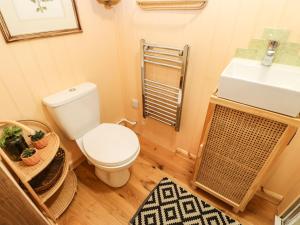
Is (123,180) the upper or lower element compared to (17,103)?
lower

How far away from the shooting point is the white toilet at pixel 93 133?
1171 mm

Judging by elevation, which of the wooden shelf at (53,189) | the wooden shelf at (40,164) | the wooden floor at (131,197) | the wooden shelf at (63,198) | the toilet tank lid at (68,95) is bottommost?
the wooden floor at (131,197)

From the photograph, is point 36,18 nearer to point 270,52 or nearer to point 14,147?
point 14,147

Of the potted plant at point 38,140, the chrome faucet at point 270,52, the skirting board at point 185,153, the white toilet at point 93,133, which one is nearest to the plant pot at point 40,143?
the potted plant at point 38,140

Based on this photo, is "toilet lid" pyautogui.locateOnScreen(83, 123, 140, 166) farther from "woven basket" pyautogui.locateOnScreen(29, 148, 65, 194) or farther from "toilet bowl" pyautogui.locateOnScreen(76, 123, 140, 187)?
"woven basket" pyautogui.locateOnScreen(29, 148, 65, 194)

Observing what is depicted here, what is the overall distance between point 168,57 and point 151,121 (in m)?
0.72

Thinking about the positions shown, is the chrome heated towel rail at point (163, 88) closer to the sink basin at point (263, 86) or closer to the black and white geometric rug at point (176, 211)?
the sink basin at point (263, 86)

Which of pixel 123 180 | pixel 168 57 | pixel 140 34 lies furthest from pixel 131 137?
pixel 140 34

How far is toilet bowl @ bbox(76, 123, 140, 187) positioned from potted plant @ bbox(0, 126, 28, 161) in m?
0.39

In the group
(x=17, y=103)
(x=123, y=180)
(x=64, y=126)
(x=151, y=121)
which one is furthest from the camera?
(x=151, y=121)

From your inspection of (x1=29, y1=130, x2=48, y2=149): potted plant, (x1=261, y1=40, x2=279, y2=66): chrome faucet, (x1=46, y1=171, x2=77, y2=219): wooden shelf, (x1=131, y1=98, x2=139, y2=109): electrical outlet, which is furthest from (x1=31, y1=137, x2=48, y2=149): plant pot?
(x1=261, y1=40, x2=279, y2=66): chrome faucet

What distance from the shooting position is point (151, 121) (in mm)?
1834

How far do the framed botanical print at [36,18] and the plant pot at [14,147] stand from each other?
55 centimetres

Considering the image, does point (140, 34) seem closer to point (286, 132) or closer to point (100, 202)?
point (286, 132)
